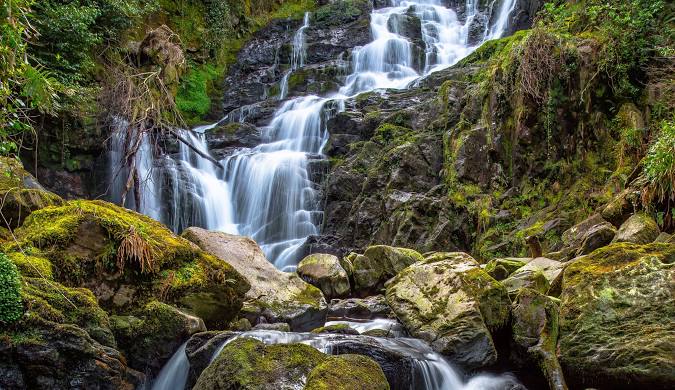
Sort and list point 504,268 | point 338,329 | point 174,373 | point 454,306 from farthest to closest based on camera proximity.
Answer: point 504,268 → point 338,329 → point 454,306 → point 174,373

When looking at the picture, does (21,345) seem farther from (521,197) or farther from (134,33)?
(134,33)

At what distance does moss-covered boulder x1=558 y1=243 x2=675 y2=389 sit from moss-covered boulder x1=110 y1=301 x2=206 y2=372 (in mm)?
4315

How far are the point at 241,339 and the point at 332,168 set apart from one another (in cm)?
1179

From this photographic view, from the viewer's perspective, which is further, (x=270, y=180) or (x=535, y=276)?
(x=270, y=180)

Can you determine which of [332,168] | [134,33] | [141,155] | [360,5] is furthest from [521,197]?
[360,5]

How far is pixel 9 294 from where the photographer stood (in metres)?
5.04

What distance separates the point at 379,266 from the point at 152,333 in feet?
16.9

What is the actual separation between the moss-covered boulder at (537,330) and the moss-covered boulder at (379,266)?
3.82m

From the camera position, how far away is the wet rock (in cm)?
Result: 855

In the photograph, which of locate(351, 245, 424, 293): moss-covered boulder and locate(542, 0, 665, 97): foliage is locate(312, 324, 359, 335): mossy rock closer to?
locate(351, 245, 424, 293): moss-covered boulder

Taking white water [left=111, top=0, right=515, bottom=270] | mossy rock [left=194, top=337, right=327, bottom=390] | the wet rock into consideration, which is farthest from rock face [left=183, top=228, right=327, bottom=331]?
white water [left=111, top=0, right=515, bottom=270]

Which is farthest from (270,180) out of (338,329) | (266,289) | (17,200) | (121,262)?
(121,262)

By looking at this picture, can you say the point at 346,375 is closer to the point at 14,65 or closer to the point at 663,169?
the point at 14,65

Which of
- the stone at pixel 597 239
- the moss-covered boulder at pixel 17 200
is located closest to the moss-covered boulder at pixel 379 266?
Answer: the stone at pixel 597 239
